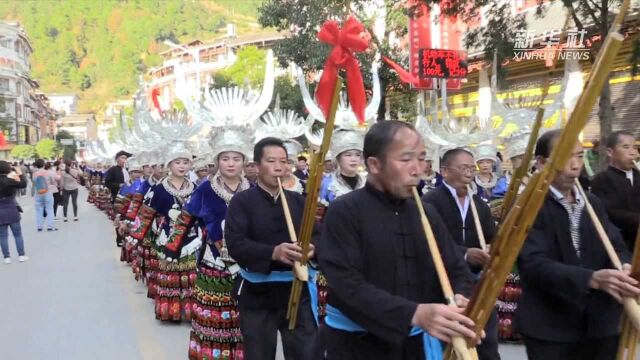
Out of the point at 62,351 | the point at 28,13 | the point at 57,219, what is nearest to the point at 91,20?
the point at 28,13

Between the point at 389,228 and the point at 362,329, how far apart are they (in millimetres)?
404

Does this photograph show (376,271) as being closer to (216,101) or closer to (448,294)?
(448,294)

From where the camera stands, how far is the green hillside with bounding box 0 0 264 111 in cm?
15625

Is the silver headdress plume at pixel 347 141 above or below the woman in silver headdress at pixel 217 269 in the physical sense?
above

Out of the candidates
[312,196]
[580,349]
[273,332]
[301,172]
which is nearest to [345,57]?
[312,196]

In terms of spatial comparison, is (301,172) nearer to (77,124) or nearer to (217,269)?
(217,269)

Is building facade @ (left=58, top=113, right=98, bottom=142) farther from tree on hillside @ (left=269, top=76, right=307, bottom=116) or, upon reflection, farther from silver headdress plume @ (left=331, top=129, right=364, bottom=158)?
silver headdress plume @ (left=331, top=129, right=364, bottom=158)

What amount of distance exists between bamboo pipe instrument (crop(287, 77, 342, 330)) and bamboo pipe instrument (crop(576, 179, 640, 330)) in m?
1.16

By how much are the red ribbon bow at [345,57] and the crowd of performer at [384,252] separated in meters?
0.39

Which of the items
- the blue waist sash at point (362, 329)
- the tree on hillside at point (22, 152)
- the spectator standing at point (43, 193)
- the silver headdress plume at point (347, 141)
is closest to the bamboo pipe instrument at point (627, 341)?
the blue waist sash at point (362, 329)

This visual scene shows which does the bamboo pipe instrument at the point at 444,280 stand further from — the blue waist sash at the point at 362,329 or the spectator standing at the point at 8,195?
the spectator standing at the point at 8,195

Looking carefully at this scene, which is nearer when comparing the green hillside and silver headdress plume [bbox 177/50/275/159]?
silver headdress plume [bbox 177/50/275/159]

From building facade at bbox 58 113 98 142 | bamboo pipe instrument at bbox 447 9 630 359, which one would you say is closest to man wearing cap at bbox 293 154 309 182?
bamboo pipe instrument at bbox 447 9 630 359

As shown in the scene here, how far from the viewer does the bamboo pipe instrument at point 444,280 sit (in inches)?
84.8
